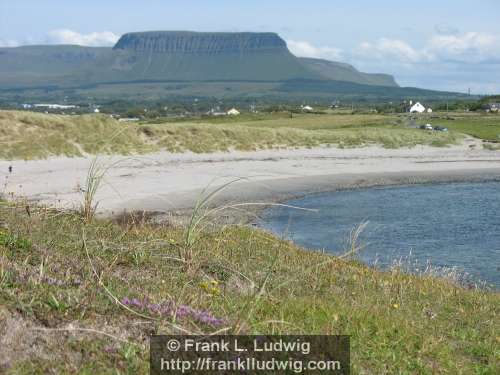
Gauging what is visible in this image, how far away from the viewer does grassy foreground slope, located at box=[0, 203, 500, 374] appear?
6.02 meters

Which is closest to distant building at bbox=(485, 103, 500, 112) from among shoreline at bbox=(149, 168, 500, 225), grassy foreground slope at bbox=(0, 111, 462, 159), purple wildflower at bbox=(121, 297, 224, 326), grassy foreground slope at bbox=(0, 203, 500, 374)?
grassy foreground slope at bbox=(0, 111, 462, 159)

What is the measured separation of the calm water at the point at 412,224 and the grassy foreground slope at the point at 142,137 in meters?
11.5

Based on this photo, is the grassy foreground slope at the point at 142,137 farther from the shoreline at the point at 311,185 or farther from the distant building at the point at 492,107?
the distant building at the point at 492,107

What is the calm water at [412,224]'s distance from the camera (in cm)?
1945

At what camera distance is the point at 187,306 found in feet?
23.2

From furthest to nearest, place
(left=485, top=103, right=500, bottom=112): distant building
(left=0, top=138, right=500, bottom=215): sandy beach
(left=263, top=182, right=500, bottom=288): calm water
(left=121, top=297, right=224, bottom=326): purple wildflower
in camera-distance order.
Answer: (left=485, top=103, right=500, bottom=112): distant building
(left=0, top=138, right=500, bottom=215): sandy beach
(left=263, top=182, right=500, bottom=288): calm water
(left=121, top=297, right=224, bottom=326): purple wildflower

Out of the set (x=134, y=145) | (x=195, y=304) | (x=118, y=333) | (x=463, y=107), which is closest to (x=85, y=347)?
(x=118, y=333)

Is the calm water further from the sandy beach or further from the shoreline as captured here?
the sandy beach

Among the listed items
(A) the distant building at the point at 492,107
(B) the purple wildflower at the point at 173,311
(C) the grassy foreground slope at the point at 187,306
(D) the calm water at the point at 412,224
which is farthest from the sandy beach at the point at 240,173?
(A) the distant building at the point at 492,107

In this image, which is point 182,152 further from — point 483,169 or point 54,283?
point 54,283

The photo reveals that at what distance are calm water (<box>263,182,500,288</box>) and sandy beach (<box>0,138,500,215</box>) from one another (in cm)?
223

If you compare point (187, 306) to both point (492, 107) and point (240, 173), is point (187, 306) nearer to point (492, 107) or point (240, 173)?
point (240, 173)

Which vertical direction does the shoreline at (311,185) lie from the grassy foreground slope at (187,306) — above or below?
below

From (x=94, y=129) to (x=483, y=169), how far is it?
25.5 metres
